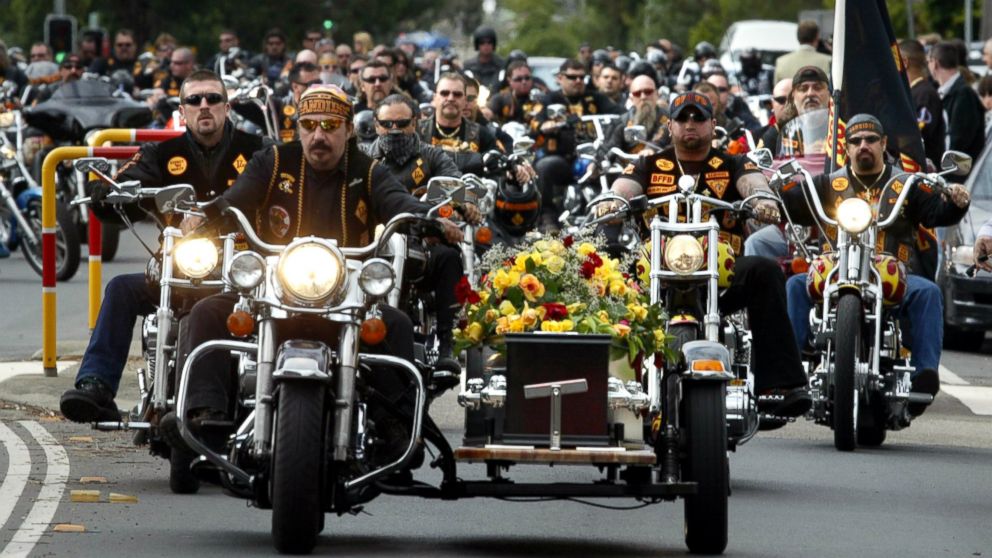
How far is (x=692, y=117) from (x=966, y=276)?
22.7 ft

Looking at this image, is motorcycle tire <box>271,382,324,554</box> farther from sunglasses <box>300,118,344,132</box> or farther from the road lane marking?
the road lane marking

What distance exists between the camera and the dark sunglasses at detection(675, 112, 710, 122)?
38.7 ft

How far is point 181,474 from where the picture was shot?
10.5 meters

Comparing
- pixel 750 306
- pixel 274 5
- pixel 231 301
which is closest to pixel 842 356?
pixel 750 306

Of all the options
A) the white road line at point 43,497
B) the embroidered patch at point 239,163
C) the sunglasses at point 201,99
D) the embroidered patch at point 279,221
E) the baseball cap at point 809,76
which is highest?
the baseball cap at point 809,76

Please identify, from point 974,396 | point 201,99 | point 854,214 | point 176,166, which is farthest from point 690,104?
point 974,396

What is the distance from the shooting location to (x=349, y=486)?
28.6 ft

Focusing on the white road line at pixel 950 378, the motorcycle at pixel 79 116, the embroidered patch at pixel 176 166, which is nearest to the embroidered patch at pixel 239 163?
the embroidered patch at pixel 176 166

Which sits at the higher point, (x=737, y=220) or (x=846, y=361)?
(x=737, y=220)

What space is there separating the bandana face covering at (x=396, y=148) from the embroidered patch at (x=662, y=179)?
2440mm

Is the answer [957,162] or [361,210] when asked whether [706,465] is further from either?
[957,162]

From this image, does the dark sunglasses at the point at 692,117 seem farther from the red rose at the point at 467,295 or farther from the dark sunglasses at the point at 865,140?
the red rose at the point at 467,295

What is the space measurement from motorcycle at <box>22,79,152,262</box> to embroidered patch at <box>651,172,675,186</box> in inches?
509

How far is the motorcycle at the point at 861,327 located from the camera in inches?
489
